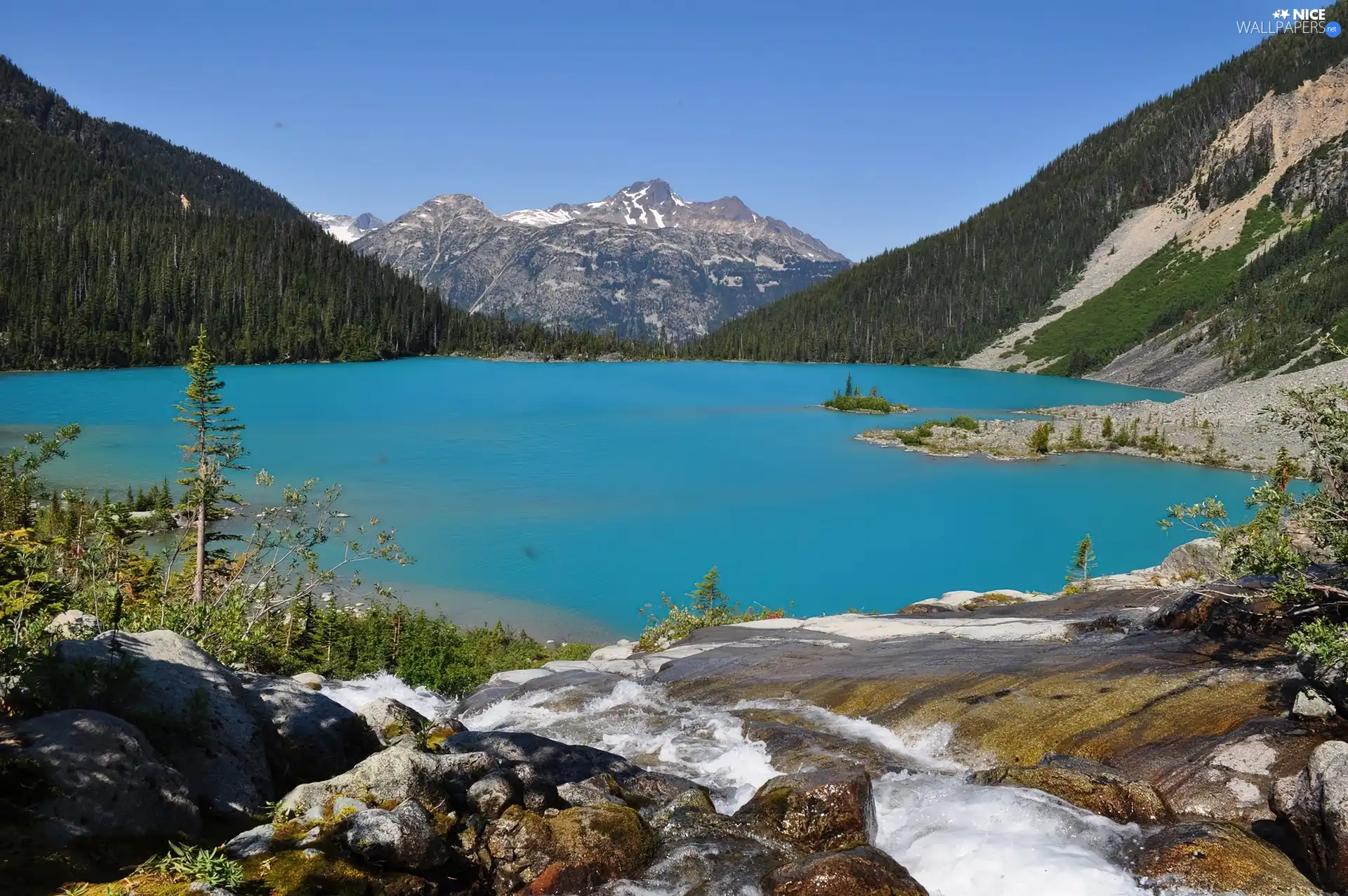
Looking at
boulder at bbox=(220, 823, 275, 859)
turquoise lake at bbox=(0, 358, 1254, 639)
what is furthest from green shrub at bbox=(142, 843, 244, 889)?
turquoise lake at bbox=(0, 358, 1254, 639)

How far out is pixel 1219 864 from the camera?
768cm

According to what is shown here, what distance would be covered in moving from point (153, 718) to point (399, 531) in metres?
29.0

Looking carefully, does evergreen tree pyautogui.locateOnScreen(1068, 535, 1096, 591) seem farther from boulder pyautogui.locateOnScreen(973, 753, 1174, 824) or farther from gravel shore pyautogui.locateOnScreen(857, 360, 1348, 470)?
gravel shore pyautogui.locateOnScreen(857, 360, 1348, 470)

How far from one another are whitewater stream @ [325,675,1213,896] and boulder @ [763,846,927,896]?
743 mm

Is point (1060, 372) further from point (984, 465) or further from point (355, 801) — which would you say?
point (355, 801)

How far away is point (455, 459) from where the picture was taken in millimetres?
54906

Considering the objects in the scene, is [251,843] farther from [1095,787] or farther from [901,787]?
[1095,787]

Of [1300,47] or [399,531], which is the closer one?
[399,531]

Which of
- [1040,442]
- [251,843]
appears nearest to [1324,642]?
[251,843]

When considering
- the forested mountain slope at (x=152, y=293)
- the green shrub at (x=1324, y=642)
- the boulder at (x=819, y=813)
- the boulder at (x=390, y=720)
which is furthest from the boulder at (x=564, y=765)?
the forested mountain slope at (x=152, y=293)

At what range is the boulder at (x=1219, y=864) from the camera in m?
7.42

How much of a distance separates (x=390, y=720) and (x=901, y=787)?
22.5 ft

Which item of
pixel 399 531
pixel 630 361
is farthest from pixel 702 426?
pixel 630 361

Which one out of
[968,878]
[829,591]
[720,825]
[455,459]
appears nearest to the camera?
[968,878]
